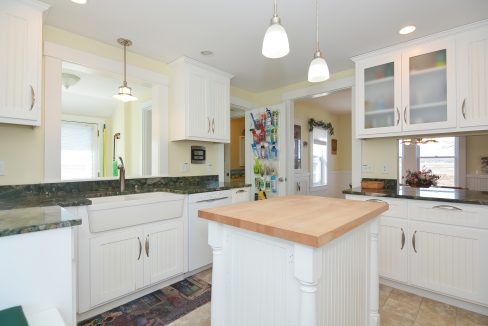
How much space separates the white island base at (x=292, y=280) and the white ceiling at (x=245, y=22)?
1.64 meters

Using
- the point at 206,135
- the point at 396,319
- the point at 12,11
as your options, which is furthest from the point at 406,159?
the point at 12,11

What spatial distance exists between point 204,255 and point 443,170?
2689 millimetres

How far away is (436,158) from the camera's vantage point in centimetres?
263

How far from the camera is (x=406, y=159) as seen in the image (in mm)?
2768

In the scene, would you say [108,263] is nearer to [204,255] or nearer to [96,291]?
[96,291]

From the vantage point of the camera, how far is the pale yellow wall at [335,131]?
500 cm

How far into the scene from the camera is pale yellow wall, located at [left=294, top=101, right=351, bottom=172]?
500 cm

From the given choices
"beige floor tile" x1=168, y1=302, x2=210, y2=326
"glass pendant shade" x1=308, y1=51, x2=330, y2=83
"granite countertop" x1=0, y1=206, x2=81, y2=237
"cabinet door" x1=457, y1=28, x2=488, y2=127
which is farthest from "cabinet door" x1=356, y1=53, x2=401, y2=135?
"granite countertop" x1=0, y1=206, x2=81, y2=237

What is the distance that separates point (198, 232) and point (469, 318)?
2339 millimetres

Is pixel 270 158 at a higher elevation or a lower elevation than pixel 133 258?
higher

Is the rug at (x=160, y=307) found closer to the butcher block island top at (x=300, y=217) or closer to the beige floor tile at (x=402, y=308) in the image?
the butcher block island top at (x=300, y=217)

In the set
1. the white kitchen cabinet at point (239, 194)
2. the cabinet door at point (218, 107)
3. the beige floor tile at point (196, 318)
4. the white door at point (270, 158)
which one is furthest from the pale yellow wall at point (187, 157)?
the beige floor tile at point (196, 318)

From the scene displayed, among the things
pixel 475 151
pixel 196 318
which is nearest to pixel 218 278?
pixel 196 318

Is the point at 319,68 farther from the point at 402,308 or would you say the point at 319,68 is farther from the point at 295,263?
the point at 402,308
